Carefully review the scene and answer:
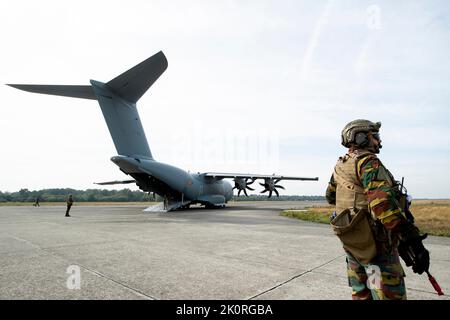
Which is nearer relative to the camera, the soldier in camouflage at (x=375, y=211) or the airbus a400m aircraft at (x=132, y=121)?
the soldier in camouflage at (x=375, y=211)

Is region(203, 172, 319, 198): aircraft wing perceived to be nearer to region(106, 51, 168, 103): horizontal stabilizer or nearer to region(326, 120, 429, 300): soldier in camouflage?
region(106, 51, 168, 103): horizontal stabilizer

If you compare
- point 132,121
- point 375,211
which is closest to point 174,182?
point 132,121

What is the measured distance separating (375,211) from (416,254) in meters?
0.48

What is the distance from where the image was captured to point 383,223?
7.71ft

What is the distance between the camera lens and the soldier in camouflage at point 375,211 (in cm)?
233

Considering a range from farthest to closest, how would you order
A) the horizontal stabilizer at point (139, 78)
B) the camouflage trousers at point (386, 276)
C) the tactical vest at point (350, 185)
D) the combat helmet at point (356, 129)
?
the horizontal stabilizer at point (139, 78)
the combat helmet at point (356, 129)
the tactical vest at point (350, 185)
the camouflage trousers at point (386, 276)

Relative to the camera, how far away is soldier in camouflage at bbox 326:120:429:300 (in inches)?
91.6

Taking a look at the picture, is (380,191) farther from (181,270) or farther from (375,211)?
(181,270)

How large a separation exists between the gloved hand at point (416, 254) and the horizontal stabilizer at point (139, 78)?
47.1 feet

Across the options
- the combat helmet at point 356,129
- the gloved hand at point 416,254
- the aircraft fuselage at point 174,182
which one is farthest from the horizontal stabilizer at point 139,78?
the gloved hand at point 416,254

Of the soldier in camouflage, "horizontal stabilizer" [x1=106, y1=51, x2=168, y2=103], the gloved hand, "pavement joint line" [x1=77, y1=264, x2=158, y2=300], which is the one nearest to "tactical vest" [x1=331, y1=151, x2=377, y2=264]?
the soldier in camouflage

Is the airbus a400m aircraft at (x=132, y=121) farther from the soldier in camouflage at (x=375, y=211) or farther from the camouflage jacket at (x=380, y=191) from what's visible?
the camouflage jacket at (x=380, y=191)

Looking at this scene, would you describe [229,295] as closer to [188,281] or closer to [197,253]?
[188,281]
